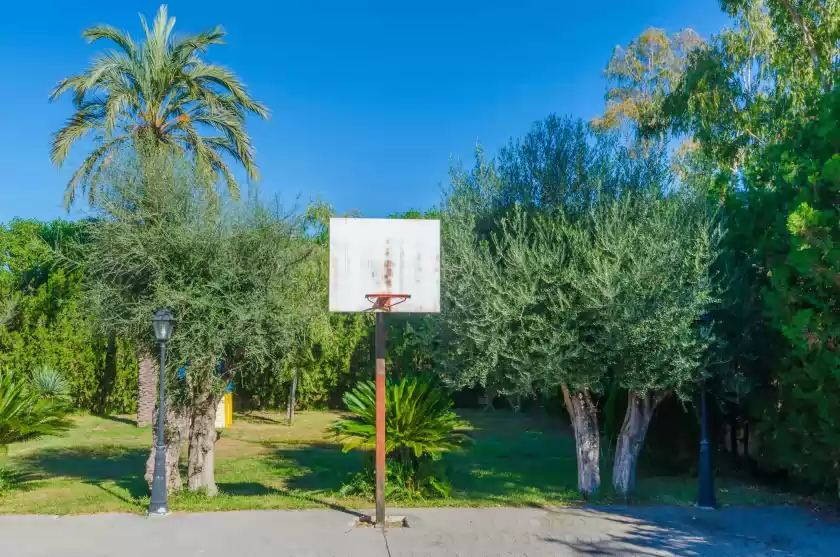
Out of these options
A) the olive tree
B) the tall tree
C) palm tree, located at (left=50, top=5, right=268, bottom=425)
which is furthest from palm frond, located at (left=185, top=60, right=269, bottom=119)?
the tall tree

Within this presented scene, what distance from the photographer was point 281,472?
1392 cm

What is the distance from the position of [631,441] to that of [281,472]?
6.73 meters

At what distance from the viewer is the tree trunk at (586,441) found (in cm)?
1100

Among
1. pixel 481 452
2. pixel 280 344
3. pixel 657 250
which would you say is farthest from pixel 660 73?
pixel 280 344

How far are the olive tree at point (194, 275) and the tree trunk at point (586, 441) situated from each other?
457 cm

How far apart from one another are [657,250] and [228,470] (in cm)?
934

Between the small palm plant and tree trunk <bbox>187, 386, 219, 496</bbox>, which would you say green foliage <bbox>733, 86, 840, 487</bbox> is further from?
tree trunk <bbox>187, 386, 219, 496</bbox>

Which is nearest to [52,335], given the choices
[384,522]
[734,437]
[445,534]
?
[384,522]

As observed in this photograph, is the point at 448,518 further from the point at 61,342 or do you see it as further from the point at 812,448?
the point at 61,342

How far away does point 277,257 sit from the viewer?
10414 mm

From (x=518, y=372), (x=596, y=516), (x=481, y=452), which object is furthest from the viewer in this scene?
(x=481, y=452)

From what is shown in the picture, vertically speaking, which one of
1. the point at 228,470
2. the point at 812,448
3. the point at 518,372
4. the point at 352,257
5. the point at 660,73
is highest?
the point at 660,73

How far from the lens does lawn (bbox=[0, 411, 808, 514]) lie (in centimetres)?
1009

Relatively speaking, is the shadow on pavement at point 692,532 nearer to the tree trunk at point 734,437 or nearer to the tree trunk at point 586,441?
the tree trunk at point 586,441
